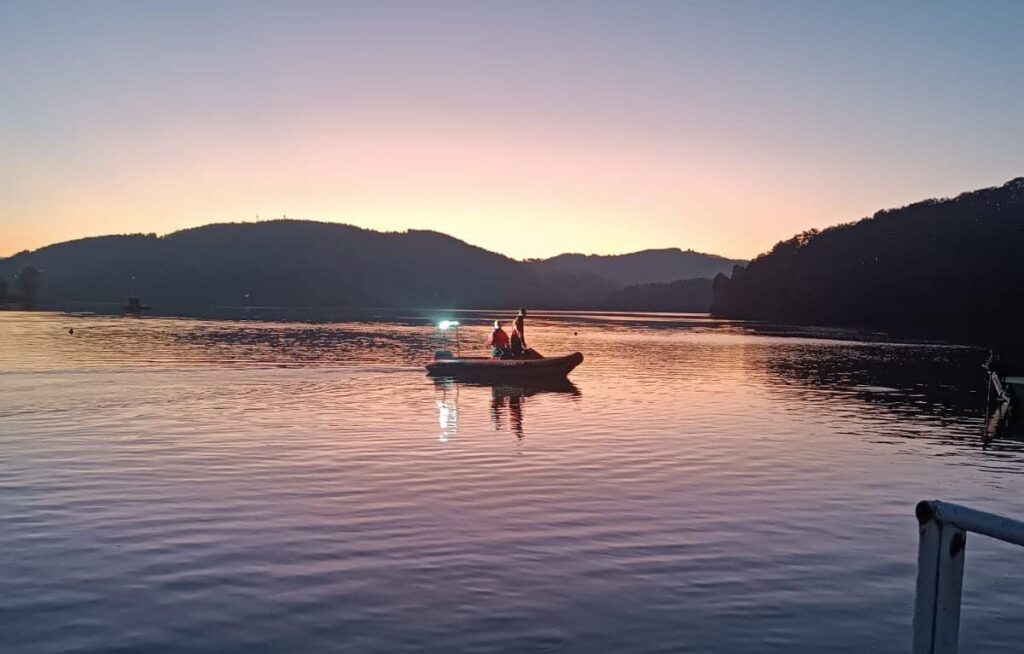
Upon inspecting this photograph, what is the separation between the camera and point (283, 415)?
31.8 metres

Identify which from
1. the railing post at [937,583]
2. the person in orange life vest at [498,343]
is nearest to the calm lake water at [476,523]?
the railing post at [937,583]

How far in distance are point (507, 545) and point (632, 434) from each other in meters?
15.0

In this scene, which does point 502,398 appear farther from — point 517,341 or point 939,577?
point 939,577

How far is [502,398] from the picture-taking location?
40500mm

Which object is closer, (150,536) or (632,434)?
(150,536)

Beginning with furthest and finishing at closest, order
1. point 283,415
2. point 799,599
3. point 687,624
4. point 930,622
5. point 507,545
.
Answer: point 283,415
point 507,545
point 799,599
point 687,624
point 930,622

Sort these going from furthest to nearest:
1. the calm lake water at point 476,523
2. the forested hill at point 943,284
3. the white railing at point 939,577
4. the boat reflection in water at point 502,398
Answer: the forested hill at point 943,284 < the boat reflection in water at point 502,398 < the calm lake water at point 476,523 < the white railing at point 939,577

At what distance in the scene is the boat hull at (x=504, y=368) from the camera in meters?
47.3

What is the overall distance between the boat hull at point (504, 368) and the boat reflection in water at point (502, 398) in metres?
0.37

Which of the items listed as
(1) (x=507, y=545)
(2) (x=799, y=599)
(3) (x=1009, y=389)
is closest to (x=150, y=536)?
(1) (x=507, y=545)

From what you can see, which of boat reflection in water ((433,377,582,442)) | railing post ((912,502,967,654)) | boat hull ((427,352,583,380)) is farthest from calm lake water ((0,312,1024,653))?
boat hull ((427,352,583,380))

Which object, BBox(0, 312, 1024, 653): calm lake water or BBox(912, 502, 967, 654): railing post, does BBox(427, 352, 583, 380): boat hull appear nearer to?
BBox(0, 312, 1024, 653): calm lake water

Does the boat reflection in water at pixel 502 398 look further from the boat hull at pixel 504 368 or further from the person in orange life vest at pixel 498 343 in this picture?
the person in orange life vest at pixel 498 343

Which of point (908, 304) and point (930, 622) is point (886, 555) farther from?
point (908, 304)
